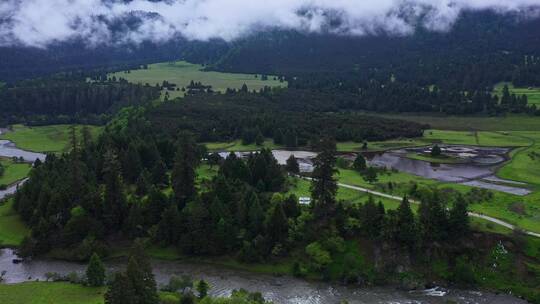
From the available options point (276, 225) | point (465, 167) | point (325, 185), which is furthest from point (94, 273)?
point (465, 167)

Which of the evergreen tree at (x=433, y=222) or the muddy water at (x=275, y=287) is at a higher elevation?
the evergreen tree at (x=433, y=222)

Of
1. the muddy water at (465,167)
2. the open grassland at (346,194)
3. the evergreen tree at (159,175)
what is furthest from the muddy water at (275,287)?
the muddy water at (465,167)

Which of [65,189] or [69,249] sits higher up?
[65,189]

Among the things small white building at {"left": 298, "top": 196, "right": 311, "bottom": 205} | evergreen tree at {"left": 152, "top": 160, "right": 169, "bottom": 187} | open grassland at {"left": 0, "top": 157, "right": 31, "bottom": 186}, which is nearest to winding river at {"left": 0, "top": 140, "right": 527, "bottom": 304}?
small white building at {"left": 298, "top": 196, "right": 311, "bottom": 205}

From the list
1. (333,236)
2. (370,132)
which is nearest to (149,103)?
(370,132)

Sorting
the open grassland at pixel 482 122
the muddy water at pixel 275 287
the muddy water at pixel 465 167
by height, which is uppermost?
the open grassland at pixel 482 122

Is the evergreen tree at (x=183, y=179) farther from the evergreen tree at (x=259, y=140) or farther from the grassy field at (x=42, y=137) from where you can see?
the grassy field at (x=42, y=137)

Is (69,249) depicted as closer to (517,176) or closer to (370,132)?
(517,176)
